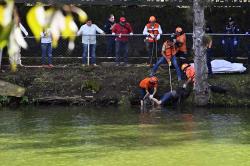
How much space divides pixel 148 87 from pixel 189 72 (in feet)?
6.08

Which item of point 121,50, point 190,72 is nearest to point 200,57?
point 190,72

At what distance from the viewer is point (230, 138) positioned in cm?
1328

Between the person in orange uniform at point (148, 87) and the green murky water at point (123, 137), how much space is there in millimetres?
1009

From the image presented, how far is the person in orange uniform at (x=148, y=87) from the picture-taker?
18.8 metres

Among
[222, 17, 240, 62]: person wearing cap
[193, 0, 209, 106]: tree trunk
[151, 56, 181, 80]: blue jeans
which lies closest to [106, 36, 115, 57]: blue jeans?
[151, 56, 181, 80]: blue jeans

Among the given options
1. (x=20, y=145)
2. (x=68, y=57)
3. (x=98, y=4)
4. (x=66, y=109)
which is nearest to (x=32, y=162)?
(x=20, y=145)

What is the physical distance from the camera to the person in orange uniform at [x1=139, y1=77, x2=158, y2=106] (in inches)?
741

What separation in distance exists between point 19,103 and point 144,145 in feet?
25.7

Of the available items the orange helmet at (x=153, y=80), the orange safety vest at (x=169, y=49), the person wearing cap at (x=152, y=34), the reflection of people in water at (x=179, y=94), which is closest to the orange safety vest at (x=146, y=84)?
the orange helmet at (x=153, y=80)

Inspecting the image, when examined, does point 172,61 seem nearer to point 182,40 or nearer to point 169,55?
point 169,55

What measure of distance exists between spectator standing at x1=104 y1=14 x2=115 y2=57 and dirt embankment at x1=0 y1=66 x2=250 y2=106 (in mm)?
708

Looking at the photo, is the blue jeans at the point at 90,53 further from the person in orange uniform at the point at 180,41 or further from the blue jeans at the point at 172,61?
the person in orange uniform at the point at 180,41

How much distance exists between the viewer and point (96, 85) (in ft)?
64.5

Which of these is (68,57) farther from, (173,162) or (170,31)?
(173,162)
